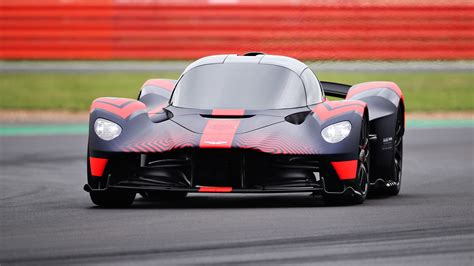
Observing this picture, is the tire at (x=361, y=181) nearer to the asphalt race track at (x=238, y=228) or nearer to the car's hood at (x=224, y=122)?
the asphalt race track at (x=238, y=228)

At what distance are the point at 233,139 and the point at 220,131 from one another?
166 millimetres

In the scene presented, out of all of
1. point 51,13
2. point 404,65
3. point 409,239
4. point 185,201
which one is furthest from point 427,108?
point 409,239

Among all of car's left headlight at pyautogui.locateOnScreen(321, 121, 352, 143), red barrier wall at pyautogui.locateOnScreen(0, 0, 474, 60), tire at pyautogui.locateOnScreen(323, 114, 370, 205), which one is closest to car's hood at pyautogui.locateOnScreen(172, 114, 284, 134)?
car's left headlight at pyautogui.locateOnScreen(321, 121, 352, 143)

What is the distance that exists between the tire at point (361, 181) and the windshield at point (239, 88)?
0.54 meters

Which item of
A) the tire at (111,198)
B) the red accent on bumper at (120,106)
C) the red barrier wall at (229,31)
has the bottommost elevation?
the red barrier wall at (229,31)

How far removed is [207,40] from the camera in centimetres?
2394

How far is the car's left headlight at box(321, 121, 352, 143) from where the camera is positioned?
982 centimetres

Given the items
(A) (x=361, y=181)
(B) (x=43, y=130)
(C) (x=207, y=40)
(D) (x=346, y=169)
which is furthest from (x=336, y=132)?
(C) (x=207, y=40)

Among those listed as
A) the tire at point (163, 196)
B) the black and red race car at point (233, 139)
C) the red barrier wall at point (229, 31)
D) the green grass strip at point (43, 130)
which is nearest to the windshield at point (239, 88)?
the black and red race car at point (233, 139)

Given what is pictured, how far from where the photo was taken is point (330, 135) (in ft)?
32.3

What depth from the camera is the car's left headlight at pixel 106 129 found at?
995cm

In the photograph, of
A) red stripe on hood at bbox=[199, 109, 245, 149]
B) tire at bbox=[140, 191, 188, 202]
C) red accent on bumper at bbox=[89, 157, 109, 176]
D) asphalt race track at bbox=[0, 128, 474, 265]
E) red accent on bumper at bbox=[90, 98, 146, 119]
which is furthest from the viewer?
tire at bbox=[140, 191, 188, 202]

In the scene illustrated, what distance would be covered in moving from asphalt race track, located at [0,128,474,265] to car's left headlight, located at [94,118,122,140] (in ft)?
1.81

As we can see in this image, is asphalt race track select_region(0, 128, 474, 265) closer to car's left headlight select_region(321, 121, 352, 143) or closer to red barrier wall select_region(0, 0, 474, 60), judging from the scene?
car's left headlight select_region(321, 121, 352, 143)
